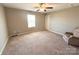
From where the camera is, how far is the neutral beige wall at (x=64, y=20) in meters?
2.23

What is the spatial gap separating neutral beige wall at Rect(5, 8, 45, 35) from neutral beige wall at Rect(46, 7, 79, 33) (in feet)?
1.04

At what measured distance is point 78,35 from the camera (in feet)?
8.54

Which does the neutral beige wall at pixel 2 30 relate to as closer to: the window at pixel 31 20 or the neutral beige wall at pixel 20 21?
the neutral beige wall at pixel 20 21

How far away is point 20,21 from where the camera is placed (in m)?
2.02

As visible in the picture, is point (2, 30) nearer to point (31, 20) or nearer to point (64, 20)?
point (31, 20)

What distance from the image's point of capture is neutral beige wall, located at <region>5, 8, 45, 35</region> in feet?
6.20

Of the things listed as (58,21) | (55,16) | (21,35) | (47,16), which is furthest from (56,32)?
(21,35)

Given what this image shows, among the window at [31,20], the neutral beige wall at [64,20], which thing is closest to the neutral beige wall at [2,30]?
the window at [31,20]

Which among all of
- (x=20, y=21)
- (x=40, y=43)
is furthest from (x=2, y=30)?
(x=40, y=43)

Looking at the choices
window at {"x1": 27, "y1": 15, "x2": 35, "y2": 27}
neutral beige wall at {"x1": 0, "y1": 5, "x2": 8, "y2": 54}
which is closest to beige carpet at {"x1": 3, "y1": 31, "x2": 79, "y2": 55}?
neutral beige wall at {"x1": 0, "y1": 5, "x2": 8, "y2": 54}

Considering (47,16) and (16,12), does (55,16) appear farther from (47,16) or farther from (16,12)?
(16,12)

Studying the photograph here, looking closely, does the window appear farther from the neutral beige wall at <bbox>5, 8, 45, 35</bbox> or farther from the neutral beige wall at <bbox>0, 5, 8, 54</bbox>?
the neutral beige wall at <bbox>0, 5, 8, 54</bbox>

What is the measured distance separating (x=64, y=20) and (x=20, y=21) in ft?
4.04
